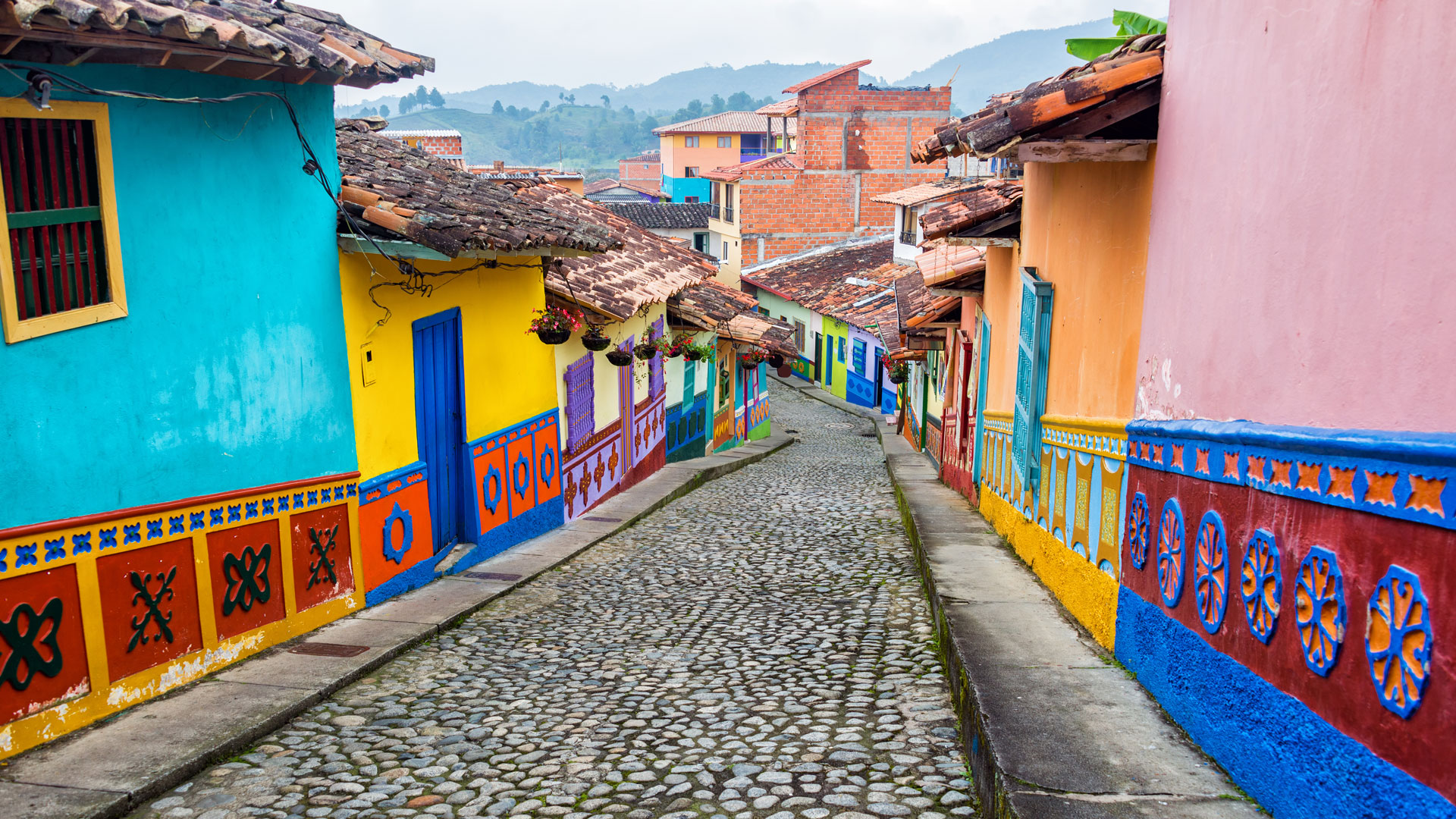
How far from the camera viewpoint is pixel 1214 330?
14.8ft

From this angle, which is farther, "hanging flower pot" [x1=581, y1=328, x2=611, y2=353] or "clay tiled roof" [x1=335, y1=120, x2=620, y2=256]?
"hanging flower pot" [x1=581, y1=328, x2=611, y2=353]

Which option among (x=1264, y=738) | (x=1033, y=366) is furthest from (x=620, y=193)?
(x=1264, y=738)

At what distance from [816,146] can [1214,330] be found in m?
38.7

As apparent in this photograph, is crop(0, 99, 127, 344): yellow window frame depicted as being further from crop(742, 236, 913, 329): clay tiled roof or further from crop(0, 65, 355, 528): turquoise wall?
crop(742, 236, 913, 329): clay tiled roof

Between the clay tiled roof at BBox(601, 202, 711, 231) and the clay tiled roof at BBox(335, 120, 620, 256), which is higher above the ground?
the clay tiled roof at BBox(601, 202, 711, 231)

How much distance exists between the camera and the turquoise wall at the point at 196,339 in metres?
5.12

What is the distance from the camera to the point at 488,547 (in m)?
10.2

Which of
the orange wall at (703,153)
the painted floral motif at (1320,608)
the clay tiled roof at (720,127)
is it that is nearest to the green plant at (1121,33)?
the painted floral motif at (1320,608)

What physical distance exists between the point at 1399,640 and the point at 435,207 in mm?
6911

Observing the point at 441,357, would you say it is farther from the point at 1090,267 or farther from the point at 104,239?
the point at 1090,267

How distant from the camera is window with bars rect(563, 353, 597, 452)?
12.6 meters

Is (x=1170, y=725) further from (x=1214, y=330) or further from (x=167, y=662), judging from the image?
(x=167, y=662)

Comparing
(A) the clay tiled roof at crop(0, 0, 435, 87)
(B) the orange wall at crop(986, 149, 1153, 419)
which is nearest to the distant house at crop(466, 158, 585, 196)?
(A) the clay tiled roof at crop(0, 0, 435, 87)

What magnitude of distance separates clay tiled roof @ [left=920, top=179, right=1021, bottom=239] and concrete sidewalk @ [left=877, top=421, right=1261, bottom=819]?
11.8 feet
